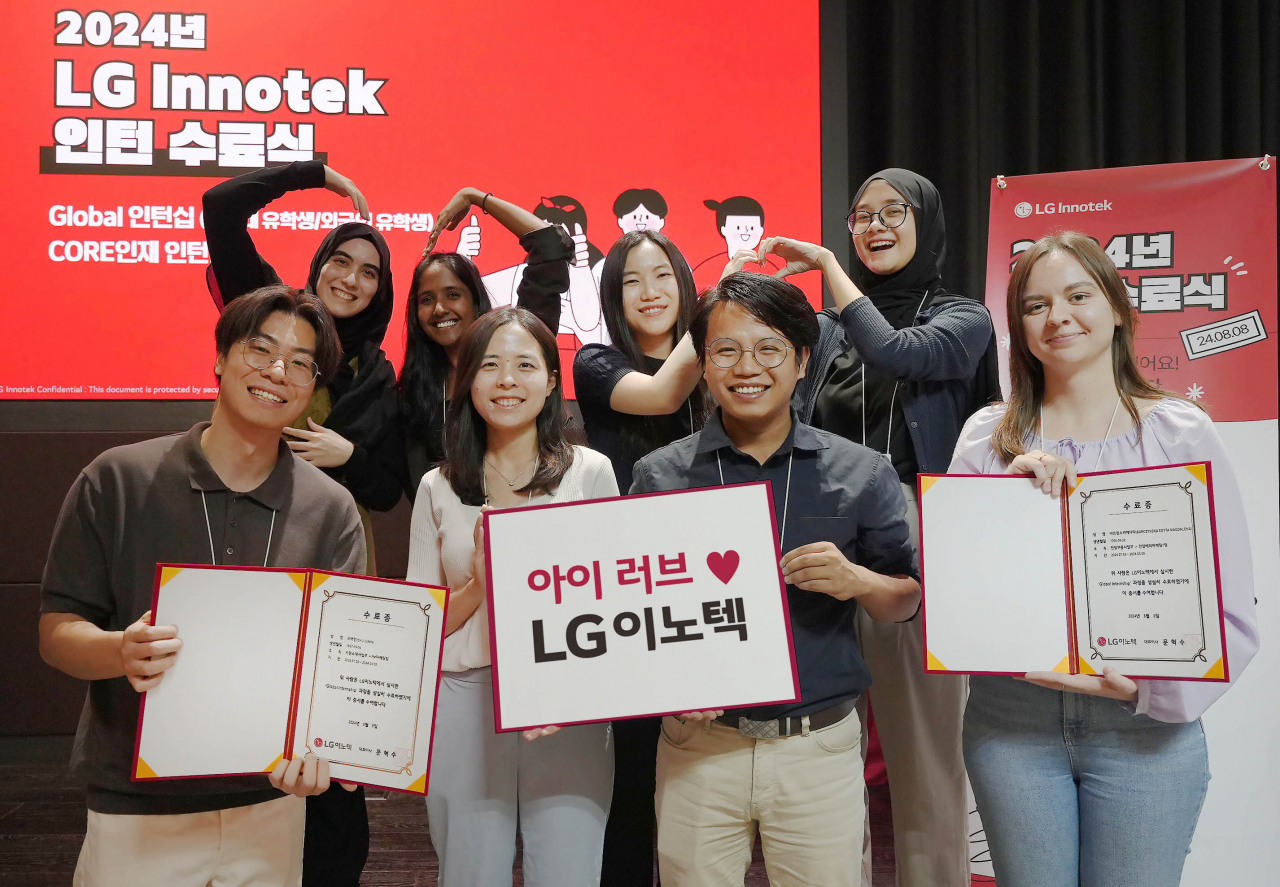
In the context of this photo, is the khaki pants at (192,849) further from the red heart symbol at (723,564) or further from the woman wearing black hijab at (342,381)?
the red heart symbol at (723,564)

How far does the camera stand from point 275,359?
5.68 ft

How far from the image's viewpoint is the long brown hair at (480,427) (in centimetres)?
191

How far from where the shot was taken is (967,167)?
4258mm

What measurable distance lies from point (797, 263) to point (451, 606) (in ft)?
4.41

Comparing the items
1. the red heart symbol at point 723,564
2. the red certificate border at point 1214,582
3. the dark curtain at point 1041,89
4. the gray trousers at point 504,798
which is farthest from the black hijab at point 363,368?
the dark curtain at point 1041,89

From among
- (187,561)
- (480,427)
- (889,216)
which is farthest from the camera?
(889,216)

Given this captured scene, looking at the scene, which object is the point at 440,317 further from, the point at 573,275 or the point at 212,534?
the point at 573,275

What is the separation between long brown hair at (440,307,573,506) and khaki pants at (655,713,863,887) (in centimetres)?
61

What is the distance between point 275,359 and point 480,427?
0.45 metres

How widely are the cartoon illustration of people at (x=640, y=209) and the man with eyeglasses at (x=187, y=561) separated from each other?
2.29 metres

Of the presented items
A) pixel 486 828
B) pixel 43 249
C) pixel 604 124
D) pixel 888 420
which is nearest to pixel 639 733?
pixel 486 828

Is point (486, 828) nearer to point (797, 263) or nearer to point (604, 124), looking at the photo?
point (797, 263)

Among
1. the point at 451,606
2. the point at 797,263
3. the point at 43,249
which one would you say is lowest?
the point at 451,606

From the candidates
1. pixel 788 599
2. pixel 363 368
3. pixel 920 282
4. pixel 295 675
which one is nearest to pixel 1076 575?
pixel 788 599
